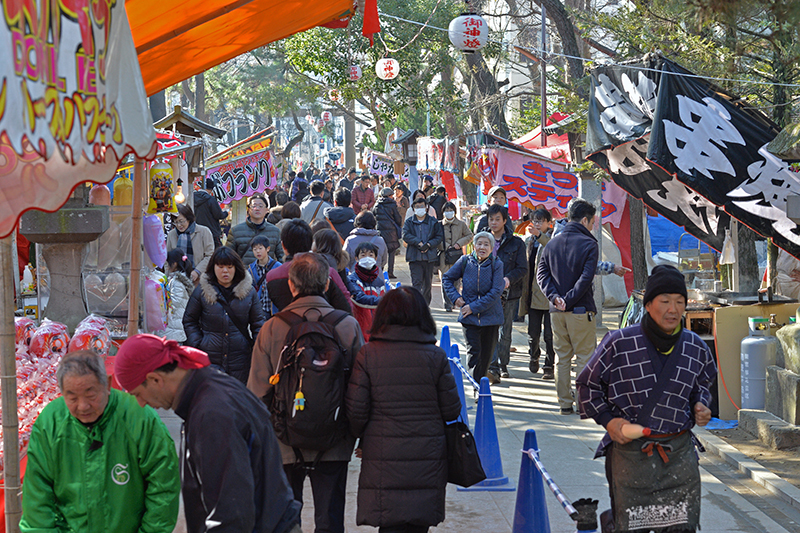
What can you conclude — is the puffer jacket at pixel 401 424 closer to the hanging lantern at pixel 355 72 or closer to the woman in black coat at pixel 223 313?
the woman in black coat at pixel 223 313

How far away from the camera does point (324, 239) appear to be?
6.90 m

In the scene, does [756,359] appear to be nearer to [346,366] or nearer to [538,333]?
[538,333]

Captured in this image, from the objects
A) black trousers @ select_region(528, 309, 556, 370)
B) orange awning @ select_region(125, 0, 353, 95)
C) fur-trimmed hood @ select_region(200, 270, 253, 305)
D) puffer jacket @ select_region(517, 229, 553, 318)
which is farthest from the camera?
black trousers @ select_region(528, 309, 556, 370)

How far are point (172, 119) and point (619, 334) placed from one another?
8.93m

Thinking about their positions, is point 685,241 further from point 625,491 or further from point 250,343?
point 625,491

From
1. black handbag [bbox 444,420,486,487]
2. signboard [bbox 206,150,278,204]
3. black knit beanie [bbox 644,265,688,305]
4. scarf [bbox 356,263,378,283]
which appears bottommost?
black handbag [bbox 444,420,486,487]

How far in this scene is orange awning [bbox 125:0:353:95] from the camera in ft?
13.9

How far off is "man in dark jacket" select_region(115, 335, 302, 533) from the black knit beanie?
6.93 ft

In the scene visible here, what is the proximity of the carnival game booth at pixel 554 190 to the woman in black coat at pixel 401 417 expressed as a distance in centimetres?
1125

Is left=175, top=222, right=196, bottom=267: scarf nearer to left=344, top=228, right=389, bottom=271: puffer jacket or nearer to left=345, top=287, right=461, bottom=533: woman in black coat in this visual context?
left=344, top=228, right=389, bottom=271: puffer jacket

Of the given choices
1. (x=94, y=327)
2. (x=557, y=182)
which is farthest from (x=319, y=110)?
Result: (x=94, y=327)

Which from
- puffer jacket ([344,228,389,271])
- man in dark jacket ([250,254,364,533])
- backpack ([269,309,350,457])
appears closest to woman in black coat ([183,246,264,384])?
man in dark jacket ([250,254,364,533])

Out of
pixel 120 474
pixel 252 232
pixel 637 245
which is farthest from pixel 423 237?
pixel 120 474

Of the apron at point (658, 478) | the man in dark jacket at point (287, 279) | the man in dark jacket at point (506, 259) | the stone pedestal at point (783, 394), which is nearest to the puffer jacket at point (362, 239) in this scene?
the man in dark jacket at point (506, 259)
